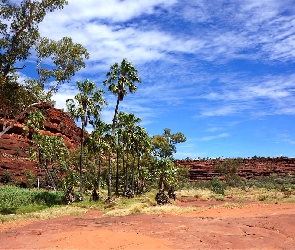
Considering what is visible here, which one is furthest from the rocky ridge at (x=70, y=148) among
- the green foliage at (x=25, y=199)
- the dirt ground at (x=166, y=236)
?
the dirt ground at (x=166, y=236)

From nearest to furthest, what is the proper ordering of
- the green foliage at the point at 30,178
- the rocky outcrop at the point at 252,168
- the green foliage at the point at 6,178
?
the green foliage at the point at 30,178
the green foliage at the point at 6,178
the rocky outcrop at the point at 252,168

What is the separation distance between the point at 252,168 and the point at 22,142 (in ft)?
226

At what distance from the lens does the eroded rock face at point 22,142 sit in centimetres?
6325

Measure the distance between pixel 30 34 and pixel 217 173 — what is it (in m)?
88.6

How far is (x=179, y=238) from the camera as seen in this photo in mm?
12344

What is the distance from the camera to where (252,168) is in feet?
339

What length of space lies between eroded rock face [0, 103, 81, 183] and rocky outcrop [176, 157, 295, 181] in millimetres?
36385

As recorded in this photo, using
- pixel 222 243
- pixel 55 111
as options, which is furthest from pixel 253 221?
pixel 55 111

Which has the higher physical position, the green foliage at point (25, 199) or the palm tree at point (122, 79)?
the palm tree at point (122, 79)

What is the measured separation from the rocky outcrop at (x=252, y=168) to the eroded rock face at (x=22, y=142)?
3639cm

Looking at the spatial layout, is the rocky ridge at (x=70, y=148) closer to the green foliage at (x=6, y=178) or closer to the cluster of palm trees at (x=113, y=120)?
the green foliage at (x=6, y=178)

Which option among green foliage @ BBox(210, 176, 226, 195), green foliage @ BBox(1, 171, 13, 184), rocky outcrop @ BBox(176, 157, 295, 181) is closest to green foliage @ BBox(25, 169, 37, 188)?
green foliage @ BBox(1, 171, 13, 184)

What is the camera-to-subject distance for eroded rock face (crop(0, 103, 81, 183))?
63.2 meters

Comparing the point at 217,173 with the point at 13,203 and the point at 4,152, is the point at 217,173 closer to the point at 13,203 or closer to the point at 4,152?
the point at 4,152
